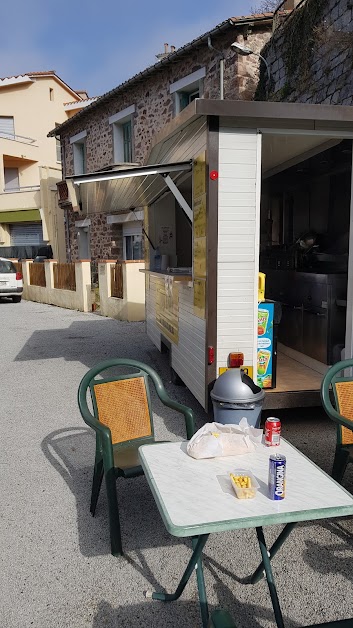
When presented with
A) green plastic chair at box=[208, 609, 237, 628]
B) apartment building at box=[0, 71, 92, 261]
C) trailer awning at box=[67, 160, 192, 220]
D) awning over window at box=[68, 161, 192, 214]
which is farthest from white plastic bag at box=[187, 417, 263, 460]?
apartment building at box=[0, 71, 92, 261]

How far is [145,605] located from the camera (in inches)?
96.7

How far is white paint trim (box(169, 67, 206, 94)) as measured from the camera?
456 inches

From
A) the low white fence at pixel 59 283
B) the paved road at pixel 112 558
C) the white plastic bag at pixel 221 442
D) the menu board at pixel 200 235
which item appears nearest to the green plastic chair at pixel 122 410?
the paved road at pixel 112 558

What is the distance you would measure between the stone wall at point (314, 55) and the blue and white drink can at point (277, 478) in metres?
6.68

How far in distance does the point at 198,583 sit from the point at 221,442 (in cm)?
65

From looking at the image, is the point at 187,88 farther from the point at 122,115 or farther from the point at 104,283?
the point at 104,283

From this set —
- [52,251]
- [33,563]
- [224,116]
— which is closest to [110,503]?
[33,563]

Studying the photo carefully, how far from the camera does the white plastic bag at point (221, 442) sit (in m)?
2.43

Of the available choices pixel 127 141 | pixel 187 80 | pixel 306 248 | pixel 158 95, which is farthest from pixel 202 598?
pixel 127 141

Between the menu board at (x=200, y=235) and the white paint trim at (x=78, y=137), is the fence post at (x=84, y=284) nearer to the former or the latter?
the white paint trim at (x=78, y=137)

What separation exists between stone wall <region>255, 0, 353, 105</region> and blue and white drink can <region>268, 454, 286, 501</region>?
6685 mm

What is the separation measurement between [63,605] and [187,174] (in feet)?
15.5

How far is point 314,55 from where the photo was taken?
27.2 ft

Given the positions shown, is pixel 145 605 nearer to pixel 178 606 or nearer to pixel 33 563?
pixel 178 606
